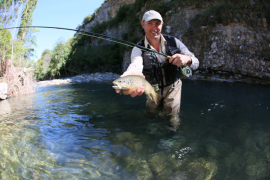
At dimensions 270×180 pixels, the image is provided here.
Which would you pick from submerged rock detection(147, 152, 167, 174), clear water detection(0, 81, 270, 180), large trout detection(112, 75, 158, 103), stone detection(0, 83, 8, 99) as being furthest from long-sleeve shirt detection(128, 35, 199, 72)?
stone detection(0, 83, 8, 99)

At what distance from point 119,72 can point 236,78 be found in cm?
1930

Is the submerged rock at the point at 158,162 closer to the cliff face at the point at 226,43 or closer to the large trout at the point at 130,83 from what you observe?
the large trout at the point at 130,83

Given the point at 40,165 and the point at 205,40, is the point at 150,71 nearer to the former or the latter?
the point at 40,165

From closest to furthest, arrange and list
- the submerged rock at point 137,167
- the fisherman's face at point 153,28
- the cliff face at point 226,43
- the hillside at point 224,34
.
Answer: the submerged rock at point 137,167, the fisherman's face at point 153,28, the cliff face at point 226,43, the hillside at point 224,34

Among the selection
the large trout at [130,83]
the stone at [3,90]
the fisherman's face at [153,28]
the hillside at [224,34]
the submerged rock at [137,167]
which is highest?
the hillside at [224,34]

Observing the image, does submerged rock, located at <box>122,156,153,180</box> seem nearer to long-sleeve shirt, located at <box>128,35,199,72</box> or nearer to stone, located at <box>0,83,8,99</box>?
long-sleeve shirt, located at <box>128,35,199,72</box>

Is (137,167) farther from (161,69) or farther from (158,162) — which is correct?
(161,69)

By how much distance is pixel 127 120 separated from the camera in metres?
5.22

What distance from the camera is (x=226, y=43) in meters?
14.1

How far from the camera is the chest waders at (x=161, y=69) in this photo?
A: 393 cm

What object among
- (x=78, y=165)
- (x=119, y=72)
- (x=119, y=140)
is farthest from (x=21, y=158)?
(x=119, y=72)

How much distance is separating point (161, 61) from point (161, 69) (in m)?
0.20

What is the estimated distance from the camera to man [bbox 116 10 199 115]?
3680 millimetres

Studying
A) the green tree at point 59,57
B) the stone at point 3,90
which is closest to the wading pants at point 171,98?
the stone at point 3,90
